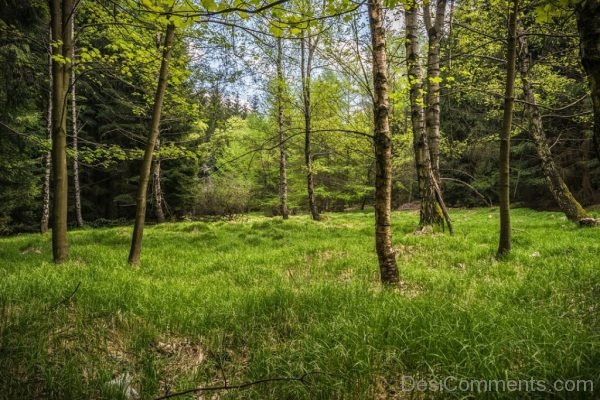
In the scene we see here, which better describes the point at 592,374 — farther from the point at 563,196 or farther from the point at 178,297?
the point at 563,196

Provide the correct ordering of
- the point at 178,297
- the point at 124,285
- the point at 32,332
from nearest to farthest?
the point at 32,332, the point at 178,297, the point at 124,285

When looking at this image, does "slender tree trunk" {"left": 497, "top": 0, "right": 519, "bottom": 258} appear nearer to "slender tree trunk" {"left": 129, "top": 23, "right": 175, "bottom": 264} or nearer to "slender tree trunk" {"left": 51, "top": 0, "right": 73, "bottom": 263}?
"slender tree trunk" {"left": 129, "top": 23, "right": 175, "bottom": 264}

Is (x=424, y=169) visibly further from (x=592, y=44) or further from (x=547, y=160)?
(x=592, y=44)

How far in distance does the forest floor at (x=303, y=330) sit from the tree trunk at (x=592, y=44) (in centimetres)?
160

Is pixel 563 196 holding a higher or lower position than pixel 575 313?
higher

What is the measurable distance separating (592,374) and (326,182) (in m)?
34.2

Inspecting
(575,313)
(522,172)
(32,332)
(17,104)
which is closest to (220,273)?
(32,332)

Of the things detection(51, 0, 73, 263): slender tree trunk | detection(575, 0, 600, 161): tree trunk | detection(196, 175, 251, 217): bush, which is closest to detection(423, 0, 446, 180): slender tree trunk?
detection(575, 0, 600, 161): tree trunk

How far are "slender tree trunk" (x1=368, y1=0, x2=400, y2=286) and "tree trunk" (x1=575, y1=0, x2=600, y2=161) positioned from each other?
2482mm

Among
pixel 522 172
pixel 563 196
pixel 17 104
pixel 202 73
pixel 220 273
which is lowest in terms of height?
pixel 220 273

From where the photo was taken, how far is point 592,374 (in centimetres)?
207

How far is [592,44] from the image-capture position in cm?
186

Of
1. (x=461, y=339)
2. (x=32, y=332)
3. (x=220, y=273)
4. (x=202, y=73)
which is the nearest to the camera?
→ (x=461, y=339)

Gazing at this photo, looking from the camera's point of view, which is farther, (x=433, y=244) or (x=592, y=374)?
(x=433, y=244)
